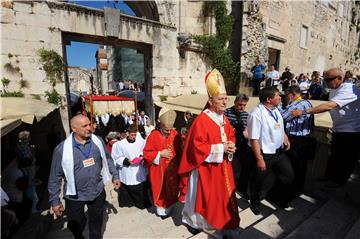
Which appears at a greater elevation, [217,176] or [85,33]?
[85,33]

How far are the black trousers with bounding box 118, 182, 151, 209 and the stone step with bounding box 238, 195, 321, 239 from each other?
1.82 metres

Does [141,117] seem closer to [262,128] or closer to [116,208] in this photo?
[116,208]

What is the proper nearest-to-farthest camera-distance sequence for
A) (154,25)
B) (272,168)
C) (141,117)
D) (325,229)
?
1. (325,229)
2. (272,168)
3. (154,25)
4. (141,117)

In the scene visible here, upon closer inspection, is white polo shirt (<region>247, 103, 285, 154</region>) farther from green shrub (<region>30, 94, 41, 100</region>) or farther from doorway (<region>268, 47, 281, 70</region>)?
doorway (<region>268, 47, 281, 70</region>)

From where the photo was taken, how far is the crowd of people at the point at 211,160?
9.00ft

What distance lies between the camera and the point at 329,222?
3.13 metres

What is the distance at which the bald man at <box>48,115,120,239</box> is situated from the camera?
2658 millimetres

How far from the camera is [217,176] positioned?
2.82 metres

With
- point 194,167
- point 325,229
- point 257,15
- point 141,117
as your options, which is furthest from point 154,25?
point 325,229

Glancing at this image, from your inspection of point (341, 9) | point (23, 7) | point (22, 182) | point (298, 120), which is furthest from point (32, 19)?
point (341, 9)

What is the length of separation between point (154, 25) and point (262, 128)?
24.8ft

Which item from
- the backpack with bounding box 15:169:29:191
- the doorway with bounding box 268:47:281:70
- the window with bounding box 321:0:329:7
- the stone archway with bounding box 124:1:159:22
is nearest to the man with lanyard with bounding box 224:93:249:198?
the backpack with bounding box 15:169:29:191

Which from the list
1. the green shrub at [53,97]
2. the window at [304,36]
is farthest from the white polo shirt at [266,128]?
the window at [304,36]

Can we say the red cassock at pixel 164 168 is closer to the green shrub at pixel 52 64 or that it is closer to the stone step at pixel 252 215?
the stone step at pixel 252 215
